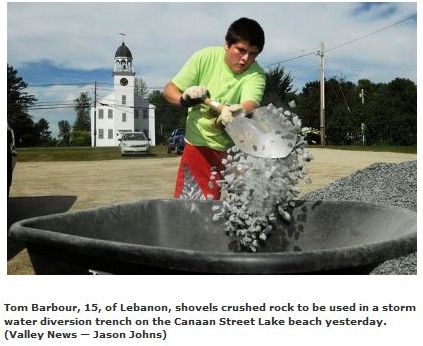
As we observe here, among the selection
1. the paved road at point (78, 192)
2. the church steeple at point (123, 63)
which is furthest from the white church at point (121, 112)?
the paved road at point (78, 192)

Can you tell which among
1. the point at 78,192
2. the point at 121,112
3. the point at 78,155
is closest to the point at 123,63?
the point at 121,112

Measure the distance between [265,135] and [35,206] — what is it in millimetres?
5261

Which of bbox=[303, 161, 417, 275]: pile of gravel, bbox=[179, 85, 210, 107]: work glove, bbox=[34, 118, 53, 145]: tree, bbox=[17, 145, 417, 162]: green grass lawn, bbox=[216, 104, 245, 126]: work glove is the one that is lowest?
bbox=[303, 161, 417, 275]: pile of gravel

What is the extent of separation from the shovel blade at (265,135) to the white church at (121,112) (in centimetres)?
4680

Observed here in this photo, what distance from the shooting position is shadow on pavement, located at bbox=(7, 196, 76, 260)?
6025mm

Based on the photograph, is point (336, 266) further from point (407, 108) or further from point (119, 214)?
point (407, 108)

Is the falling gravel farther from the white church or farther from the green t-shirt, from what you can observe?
the white church

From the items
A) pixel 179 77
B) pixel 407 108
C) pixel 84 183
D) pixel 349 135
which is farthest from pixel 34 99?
pixel 179 77

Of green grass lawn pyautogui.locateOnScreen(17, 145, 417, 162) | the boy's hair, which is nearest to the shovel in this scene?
the boy's hair

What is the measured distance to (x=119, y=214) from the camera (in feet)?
7.31

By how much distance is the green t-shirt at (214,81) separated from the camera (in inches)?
109

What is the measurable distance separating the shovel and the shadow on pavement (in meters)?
3.89

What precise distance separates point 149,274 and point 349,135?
3246cm
